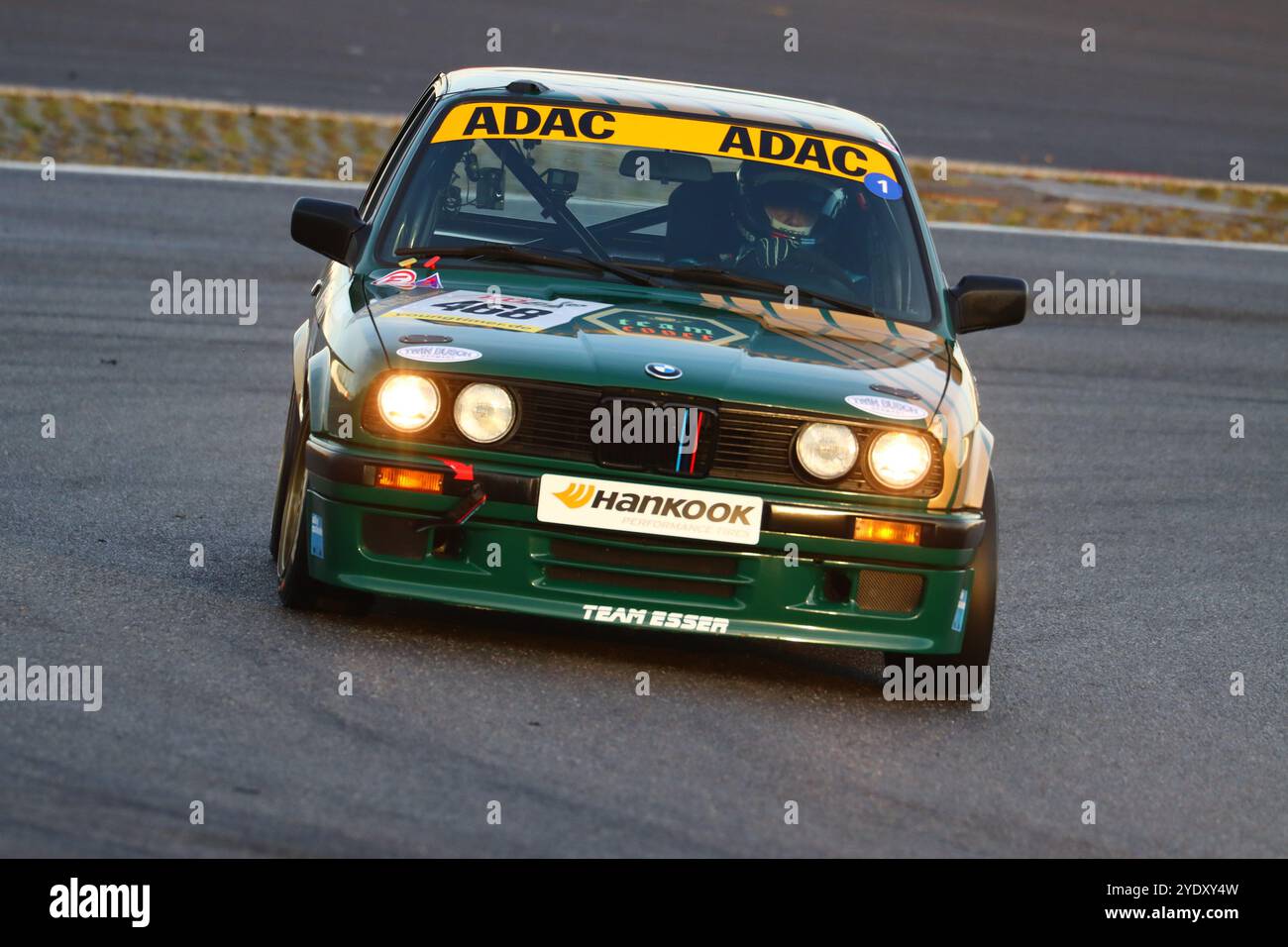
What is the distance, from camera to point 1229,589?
7.89m

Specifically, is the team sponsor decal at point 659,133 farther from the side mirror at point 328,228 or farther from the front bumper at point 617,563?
the front bumper at point 617,563

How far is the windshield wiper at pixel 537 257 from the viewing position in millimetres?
6480

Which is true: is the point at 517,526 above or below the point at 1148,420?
above

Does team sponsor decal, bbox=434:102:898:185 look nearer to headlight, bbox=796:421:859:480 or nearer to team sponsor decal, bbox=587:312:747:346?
team sponsor decal, bbox=587:312:747:346

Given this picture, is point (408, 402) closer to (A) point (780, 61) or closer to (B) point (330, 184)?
(B) point (330, 184)

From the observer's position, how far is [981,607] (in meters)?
5.88

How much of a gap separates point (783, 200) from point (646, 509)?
1618 millimetres

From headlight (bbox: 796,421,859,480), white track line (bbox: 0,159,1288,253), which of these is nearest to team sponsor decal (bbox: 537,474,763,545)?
headlight (bbox: 796,421,859,480)

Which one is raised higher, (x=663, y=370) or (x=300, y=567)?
(x=663, y=370)

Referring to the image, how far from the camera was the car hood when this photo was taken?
5.64 m

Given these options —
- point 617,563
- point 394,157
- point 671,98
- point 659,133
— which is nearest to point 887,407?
point 617,563
